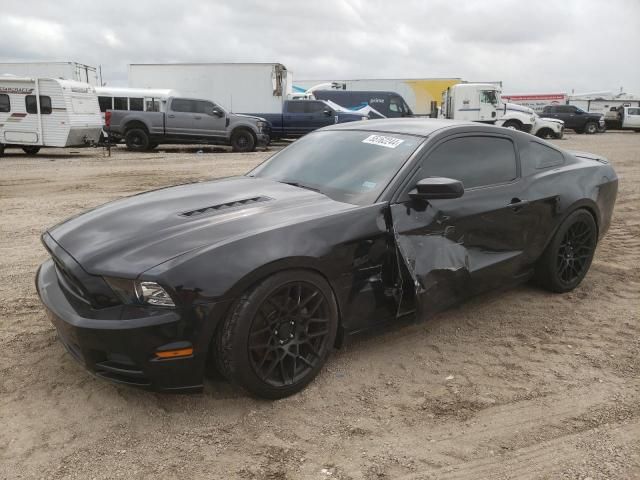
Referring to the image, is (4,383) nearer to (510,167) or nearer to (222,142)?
(510,167)

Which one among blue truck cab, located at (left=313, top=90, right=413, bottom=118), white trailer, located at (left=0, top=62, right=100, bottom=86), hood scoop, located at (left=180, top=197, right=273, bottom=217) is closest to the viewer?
hood scoop, located at (left=180, top=197, right=273, bottom=217)

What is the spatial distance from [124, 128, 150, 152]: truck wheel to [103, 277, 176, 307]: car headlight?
55.7 feet

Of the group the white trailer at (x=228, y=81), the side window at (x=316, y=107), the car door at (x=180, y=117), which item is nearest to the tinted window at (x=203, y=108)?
the car door at (x=180, y=117)

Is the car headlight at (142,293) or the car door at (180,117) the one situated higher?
the car door at (180,117)

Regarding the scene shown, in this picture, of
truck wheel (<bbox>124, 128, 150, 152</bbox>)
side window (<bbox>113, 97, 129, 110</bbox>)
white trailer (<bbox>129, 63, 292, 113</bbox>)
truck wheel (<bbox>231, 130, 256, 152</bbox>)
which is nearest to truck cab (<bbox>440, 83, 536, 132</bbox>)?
white trailer (<bbox>129, 63, 292, 113</bbox>)

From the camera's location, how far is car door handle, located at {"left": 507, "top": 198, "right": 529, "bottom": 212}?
3.94 m

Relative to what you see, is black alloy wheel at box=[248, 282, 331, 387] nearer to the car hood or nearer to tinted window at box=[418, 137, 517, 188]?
the car hood

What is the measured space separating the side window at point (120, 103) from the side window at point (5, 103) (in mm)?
4389

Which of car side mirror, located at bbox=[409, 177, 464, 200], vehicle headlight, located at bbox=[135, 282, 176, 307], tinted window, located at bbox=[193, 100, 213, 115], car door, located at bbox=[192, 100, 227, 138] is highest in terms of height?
tinted window, located at bbox=[193, 100, 213, 115]

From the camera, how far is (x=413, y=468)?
2.47m

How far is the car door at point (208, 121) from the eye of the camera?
18594 mm

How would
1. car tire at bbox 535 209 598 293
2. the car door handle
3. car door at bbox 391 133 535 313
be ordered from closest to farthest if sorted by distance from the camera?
car door at bbox 391 133 535 313 → the car door handle → car tire at bbox 535 209 598 293

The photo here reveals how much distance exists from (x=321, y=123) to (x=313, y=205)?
62.5 ft

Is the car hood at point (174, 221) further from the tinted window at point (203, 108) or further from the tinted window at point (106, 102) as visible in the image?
the tinted window at point (106, 102)
